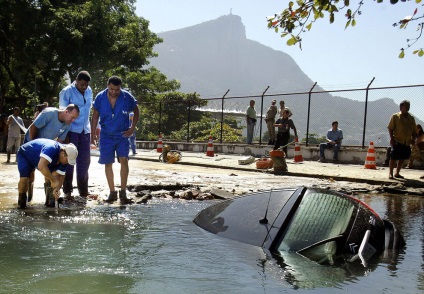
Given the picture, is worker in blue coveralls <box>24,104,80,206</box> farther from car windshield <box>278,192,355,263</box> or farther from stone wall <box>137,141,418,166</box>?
stone wall <box>137,141,418,166</box>

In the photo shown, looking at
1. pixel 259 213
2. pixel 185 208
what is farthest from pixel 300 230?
pixel 185 208

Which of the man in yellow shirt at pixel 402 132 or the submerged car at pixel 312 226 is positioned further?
the man in yellow shirt at pixel 402 132

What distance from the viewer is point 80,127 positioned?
7.26 m

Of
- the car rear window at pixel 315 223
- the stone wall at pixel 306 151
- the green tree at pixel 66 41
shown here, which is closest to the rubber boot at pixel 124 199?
the car rear window at pixel 315 223

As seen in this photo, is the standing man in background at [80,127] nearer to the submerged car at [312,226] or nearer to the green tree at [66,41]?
the submerged car at [312,226]

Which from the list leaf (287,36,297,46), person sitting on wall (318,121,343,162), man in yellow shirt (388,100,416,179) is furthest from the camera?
person sitting on wall (318,121,343,162)

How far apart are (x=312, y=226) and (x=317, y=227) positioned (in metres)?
0.04

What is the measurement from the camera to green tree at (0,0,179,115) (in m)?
27.9

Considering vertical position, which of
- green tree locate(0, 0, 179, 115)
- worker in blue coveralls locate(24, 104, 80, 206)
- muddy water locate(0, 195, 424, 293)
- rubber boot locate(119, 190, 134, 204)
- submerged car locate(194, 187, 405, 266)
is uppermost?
green tree locate(0, 0, 179, 115)

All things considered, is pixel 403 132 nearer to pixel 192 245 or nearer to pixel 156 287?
pixel 192 245

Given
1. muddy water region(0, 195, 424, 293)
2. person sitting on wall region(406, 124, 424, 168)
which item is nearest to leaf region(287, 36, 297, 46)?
muddy water region(0, 195, 424, 293)

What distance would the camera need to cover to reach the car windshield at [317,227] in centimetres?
422

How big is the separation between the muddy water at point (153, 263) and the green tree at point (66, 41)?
21616mm

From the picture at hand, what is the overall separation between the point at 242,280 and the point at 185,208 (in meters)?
3.21
